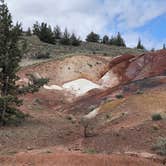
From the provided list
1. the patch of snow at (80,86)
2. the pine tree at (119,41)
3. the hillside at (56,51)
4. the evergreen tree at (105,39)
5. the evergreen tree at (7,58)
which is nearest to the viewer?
the evergreen tree at (7,58)

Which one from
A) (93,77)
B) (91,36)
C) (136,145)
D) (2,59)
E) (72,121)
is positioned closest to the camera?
(136,145)

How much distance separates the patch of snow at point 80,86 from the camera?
35.8 meters

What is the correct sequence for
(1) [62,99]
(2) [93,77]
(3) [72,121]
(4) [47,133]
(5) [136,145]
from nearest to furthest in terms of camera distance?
1. (5) [136,145]
2. (4) [47,133]
3. (3) [72,121]
4. (1) [62,99]
5. (2) [93,77]

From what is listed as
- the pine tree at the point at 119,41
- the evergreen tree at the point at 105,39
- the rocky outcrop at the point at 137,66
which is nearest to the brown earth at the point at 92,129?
the rocky outcrop at the point at 137,66

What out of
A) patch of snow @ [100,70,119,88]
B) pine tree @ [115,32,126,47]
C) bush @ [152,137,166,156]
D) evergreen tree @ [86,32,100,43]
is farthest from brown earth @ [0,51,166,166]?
evergreen tree @ [86,32,100,43]

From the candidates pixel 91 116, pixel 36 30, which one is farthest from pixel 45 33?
pixel 91 116

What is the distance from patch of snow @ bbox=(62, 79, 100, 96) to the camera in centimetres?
3584

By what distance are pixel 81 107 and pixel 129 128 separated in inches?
459

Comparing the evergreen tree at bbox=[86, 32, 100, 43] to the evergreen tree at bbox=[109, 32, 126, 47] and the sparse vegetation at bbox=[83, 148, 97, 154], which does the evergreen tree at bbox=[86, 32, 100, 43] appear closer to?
the evergreen tree at bbox=[109, 32, 126, 47]

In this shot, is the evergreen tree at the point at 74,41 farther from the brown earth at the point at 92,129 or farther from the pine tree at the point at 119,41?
the brown earth at the point at 92,129

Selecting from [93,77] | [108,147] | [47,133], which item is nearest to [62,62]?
[93,77]

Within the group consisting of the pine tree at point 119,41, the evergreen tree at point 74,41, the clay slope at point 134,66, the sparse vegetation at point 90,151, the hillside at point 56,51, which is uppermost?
the pine tree at point 119,41

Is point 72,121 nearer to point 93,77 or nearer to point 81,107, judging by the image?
point 81,107

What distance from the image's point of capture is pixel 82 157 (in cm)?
1252
